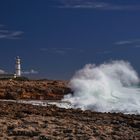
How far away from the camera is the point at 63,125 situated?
13109 mm

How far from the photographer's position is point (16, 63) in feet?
209

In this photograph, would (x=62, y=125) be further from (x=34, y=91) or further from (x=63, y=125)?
(x=34, y=91)

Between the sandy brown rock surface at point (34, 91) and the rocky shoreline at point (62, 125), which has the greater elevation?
the sandy brown rock surface at point (34, 91)

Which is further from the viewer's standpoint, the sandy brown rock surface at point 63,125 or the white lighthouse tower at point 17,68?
the white lighthouse tower at point 17,68

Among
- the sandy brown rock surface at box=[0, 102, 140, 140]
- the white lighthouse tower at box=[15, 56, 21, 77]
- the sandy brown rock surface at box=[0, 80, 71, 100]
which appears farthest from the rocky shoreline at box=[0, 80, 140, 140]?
the white lighthouse tower at box=[15, 56, 21, 77]

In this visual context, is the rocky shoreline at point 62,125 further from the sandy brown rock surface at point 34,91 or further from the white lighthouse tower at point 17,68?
the white lighthouse tower at point 17,68

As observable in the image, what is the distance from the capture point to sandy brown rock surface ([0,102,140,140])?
1181cm

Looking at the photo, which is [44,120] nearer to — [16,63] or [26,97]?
[26,97]

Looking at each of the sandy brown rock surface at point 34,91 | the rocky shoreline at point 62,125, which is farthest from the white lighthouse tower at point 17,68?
the rocky shoreline at point 62,125

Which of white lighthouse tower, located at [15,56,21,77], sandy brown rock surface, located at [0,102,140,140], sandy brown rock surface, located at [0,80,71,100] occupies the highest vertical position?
white lighthouse tower, located at [15,56,21,77]

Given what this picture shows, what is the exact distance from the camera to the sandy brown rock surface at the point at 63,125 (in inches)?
465

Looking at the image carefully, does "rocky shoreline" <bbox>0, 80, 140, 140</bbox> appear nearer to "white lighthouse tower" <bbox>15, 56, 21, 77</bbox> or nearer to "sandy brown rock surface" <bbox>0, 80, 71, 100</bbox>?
"sandy brown rock surface" <bbox>0, 80, 71, 100</bbox>

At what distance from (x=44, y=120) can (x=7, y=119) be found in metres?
0.98

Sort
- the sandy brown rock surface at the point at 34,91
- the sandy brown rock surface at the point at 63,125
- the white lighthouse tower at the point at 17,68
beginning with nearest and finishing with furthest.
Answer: the sandy brown rock surface at the point at 63,125 → the sandy brown rock surface at the point at 34,91 → the white lighthouse tower at the point at 17,68
